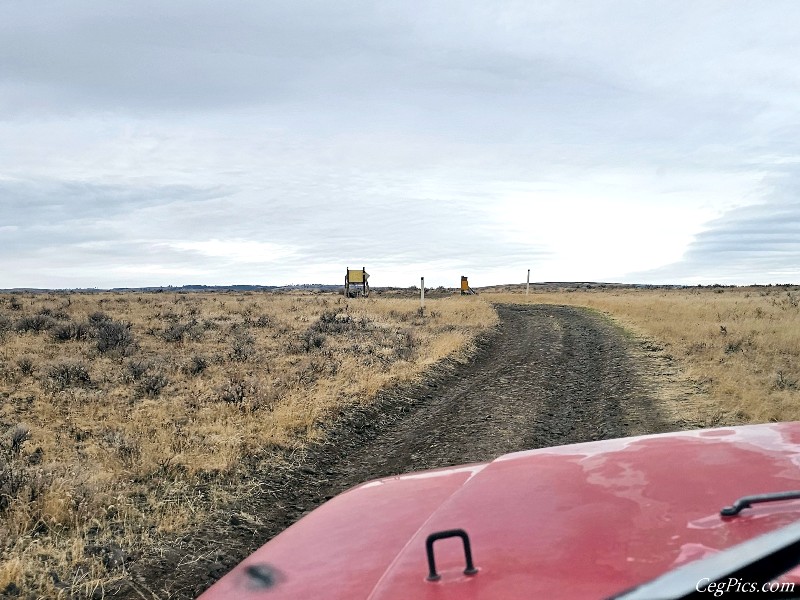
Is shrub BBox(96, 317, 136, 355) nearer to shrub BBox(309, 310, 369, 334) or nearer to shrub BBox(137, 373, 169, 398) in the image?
shrub BBox(137, 373, 169, 398)

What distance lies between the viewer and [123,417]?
7746 mm

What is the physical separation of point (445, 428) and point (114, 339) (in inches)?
380

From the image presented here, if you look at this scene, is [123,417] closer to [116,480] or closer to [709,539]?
[116,480]

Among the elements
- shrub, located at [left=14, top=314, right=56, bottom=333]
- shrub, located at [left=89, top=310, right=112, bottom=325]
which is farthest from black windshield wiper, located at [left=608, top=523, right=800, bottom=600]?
shrub, located at [left=89, top=310, right=112, bottom=325]

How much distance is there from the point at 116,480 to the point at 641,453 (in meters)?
5.08

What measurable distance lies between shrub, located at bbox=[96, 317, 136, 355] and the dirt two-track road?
7.21 meters

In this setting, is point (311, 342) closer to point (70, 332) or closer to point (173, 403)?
point (173, 403)

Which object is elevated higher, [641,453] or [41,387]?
[641,453]

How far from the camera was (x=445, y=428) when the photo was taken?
298 inches

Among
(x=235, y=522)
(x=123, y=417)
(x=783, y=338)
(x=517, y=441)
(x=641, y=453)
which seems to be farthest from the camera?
(x=783, y=338)

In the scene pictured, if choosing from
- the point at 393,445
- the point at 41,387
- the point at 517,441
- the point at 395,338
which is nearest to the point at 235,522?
the point at 393,445

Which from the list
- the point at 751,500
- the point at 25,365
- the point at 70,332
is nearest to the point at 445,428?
the point at 751,500

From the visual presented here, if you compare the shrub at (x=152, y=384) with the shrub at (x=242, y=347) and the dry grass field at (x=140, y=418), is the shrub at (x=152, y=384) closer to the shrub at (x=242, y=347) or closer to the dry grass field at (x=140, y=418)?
the dry grass field at (x=140, y=418)

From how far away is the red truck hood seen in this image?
143cm
